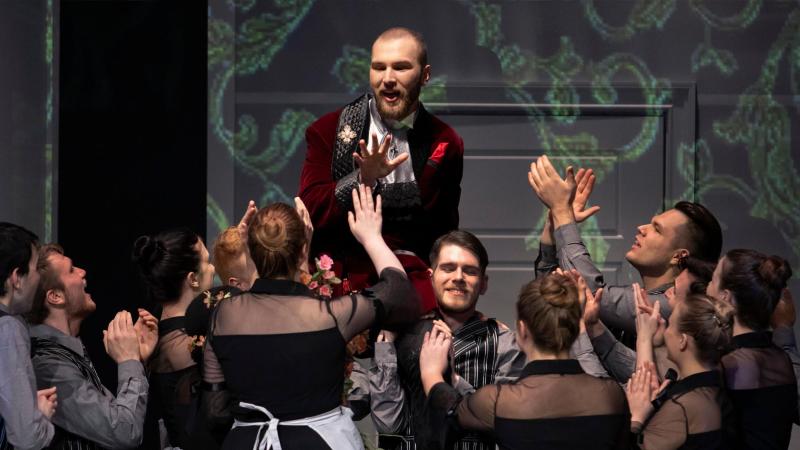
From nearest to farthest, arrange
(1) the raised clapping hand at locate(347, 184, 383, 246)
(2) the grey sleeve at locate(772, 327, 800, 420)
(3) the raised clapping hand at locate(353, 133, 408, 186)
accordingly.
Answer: (1) the raised clapping hand at locate(347, 184, 383, 246) < (3) the raised clapping hand at locate(353, 133, 408, 186) < (2) the grey sleeve at locate(772, 327, 800, 420)

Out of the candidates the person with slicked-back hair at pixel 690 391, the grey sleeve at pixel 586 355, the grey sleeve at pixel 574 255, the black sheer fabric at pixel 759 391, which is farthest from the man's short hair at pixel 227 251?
the black sheer fabric at pixel 759 391

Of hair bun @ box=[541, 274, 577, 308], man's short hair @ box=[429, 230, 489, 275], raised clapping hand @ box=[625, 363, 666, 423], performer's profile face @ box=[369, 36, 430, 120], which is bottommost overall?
raised clapping hand @ box=[625, 363, 666, 423]

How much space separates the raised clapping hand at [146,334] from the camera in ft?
11.5

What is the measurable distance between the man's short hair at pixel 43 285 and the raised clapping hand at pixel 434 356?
1060 millimetres

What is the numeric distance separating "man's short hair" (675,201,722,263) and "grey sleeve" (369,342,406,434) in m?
1.07

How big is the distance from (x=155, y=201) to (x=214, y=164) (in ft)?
1.77

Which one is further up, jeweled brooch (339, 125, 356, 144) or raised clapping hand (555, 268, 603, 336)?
jeweled brooch (339, 125, 356, 144)

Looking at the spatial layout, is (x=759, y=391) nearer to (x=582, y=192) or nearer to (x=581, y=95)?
(x=582, y=192)

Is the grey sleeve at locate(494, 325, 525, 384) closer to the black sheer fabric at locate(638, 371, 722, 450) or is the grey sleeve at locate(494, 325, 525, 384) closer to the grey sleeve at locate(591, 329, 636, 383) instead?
the grey sleeve at locate(591, 329, 636, 383)

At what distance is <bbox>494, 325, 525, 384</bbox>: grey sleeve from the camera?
3348 mm

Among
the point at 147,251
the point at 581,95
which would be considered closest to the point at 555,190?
Result: the point at 147,251

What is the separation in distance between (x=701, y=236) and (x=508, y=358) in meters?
0.84

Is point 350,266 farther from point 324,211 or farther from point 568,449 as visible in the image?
point 568,449

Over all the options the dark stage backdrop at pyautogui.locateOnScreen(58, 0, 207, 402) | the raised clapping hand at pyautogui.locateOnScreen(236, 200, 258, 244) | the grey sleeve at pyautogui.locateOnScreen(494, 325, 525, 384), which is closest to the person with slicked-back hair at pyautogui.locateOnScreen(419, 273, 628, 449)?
the grey sleeve at pyautogui.locateOnScreen(494, 325, 525, 384)
